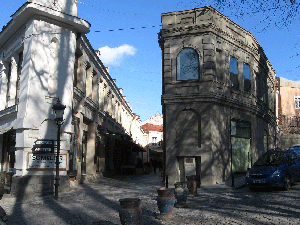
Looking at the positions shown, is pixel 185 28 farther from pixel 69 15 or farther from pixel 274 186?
pixel 274 186

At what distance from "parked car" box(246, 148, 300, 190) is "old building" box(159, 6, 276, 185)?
10.3 ft

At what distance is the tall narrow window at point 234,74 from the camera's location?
18.7 m

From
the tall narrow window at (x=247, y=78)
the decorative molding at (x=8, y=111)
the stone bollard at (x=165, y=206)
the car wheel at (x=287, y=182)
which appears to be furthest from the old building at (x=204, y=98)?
the stone bollard at (x=165, y=206)

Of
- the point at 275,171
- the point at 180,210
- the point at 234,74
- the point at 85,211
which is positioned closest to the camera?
the point at 180,210

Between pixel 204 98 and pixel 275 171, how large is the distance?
551cm

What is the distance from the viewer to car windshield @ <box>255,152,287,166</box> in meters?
13.8

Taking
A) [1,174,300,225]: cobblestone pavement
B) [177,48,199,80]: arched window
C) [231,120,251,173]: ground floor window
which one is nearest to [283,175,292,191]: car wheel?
[1,174,300,225]: cobblestone pavement

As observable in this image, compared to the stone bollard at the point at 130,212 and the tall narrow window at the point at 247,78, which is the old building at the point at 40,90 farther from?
the tall narrow window at the point at 247,78

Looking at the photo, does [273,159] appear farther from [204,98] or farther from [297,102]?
[297,102]

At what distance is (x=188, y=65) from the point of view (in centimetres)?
1769

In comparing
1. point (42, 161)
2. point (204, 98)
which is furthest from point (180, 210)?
point (204, 98)

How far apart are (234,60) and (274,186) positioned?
864 centimetres

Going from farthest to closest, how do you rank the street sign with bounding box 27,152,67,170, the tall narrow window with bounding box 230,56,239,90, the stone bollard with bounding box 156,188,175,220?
1. the tall narrow window with bounding box 230,56,239,90
2. the street sign with bounding box 27,152,67,170
3. the stone bollard with bounding box 156,188,175,220

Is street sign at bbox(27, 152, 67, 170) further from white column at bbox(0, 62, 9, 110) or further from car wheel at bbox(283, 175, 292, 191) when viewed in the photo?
car wheel at bbox(283, 175, 292, 191)
